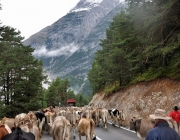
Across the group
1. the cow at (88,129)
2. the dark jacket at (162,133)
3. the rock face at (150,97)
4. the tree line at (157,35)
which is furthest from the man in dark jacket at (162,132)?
the rock face at (150,97)

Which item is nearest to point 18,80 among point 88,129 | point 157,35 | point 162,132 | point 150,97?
point 150,97

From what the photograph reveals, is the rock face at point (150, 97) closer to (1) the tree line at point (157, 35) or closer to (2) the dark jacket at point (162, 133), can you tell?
(1) the tree line at point (157, 35)

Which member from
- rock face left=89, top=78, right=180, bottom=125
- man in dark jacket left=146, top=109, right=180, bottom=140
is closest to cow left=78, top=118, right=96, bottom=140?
man in dark jacket left=146, top=109, right=180, bottom=140

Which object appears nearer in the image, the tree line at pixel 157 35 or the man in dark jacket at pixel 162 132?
the man in dark jacket at pixel 162 132

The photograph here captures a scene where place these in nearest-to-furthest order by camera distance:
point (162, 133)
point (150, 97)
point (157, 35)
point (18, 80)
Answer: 1. point (162, 133)
2. point (157, 35)
3. point (150, 97)
4. point (18, 80)

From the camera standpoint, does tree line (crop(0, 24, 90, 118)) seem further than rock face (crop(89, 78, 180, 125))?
Yes

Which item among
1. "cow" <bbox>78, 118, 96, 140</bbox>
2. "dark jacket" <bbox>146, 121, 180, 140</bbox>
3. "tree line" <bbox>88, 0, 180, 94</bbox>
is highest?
"tree line" <bbox>88, 0, 180, 94</bbox>

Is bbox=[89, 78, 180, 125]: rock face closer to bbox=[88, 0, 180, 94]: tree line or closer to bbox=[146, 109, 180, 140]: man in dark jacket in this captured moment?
bbox=[88, 0, 180, 94]: tree line


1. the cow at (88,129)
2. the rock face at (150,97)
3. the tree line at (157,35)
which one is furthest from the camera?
the rock face at (150,97)

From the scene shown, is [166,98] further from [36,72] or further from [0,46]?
[36,72]

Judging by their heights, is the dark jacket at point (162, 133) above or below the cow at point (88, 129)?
above

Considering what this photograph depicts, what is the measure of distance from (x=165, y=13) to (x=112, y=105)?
1937 cm

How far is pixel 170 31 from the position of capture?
2311 cm

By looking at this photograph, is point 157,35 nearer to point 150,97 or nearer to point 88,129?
point 150,97
